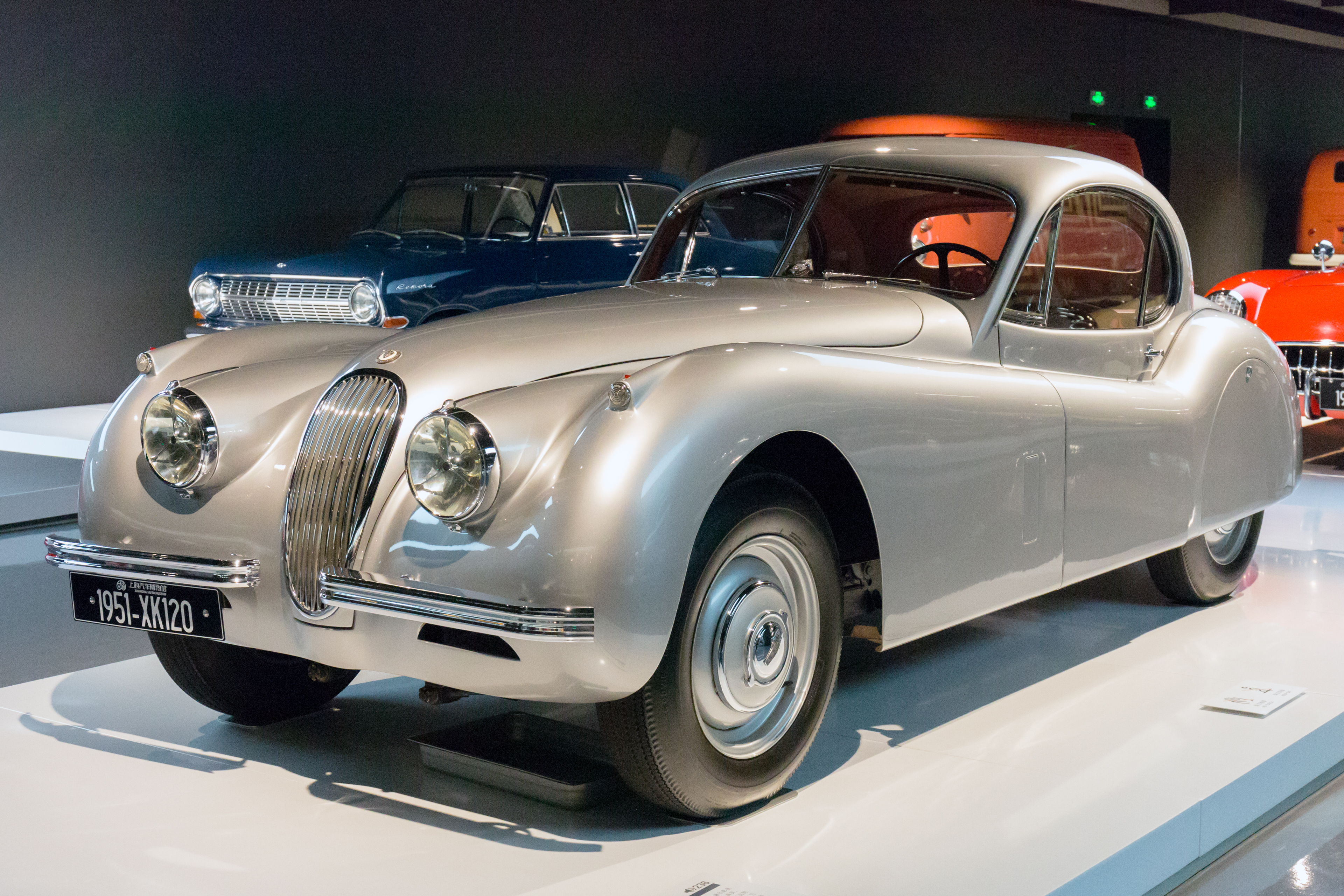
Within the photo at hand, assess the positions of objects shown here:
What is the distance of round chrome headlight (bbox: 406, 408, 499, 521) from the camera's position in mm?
2482

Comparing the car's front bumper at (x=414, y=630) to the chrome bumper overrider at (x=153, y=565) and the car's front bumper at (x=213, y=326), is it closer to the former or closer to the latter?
the chrome bumper overrider at (x=153, y=565)

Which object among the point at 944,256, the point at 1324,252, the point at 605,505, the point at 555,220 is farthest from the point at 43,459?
the point at 1324,252

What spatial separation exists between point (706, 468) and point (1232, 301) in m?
5.37

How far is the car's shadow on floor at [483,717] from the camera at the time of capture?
2754mm

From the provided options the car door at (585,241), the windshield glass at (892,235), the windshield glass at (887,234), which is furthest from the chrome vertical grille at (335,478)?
the car door at (585,241)

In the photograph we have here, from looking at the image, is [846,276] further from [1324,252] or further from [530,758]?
[1324,252]

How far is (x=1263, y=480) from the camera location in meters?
4.23

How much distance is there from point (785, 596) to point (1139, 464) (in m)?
1.38

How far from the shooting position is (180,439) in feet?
9.71

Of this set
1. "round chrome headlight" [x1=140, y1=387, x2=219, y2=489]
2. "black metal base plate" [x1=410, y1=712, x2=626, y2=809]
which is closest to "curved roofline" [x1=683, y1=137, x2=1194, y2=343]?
"black metal base plate" [x1=410, y1=712, x2=626, y2=809]

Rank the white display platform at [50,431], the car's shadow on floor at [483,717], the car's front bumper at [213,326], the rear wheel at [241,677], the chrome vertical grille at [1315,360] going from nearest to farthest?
the car's shadow on floor at [483,717]
the rear wheel at [241,677]
the chrome vertical grille at [1315,360]
the white display platform at [50,431]
the car's front bumper at [213,326]

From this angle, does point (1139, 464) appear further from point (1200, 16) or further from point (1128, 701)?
point (1200, 16)

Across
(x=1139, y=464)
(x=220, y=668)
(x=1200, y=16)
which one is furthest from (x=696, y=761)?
(x=1200, y=16)

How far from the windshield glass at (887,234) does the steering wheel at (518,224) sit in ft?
13.0
